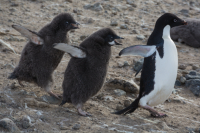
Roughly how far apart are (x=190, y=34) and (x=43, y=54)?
393cm

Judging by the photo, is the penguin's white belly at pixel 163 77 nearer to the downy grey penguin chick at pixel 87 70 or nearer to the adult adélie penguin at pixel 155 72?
the adult adélie penguin at pixel 155 72

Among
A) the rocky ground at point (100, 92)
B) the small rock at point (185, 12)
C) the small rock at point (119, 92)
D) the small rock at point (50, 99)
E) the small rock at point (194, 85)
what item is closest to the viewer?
the rocky ground at point (100, 92)

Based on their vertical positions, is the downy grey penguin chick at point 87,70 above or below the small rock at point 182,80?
above

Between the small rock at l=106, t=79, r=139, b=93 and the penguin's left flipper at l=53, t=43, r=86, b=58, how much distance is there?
3.03 feet

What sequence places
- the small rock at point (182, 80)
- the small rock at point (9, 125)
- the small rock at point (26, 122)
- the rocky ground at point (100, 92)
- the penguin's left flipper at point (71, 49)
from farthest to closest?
the small rock at point (182, 80) → the penguin's left flipper at point (71, 49) → the rocky ground at point (100, 92) → the small rock at point (26, 122) → the small rock at point (9, 125)

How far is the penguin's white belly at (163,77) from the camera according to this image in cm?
335

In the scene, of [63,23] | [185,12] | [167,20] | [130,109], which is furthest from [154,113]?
[185,12]

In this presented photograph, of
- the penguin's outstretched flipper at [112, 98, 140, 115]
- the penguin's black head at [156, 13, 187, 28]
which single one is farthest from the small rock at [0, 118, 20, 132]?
the penguin's black head at [156, 13, 187, 28]

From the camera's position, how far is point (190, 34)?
6.35 m

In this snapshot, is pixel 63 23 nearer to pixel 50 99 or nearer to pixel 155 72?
pixel 50 99

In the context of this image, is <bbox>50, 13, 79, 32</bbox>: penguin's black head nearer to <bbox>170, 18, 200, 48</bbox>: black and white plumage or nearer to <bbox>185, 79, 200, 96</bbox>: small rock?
<bbox>185, 79, 200, 96</bbox>: small rock

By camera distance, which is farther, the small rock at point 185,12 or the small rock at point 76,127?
the small rock at point 185,12

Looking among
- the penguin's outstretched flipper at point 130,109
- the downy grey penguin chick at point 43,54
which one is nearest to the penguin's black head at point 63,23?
the downy grey penguin chick at point 43,54

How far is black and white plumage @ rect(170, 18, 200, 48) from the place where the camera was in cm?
629
